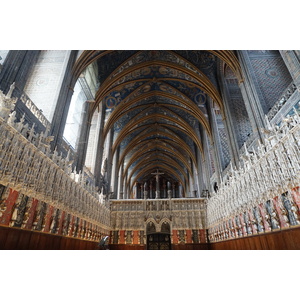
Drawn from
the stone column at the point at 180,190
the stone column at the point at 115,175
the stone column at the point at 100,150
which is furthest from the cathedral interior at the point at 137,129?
the stone column at the point at 180,190

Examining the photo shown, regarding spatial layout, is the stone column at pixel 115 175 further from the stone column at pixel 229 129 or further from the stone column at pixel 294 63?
the stone column at pixel 294 63

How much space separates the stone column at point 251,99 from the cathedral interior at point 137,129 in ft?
0.18

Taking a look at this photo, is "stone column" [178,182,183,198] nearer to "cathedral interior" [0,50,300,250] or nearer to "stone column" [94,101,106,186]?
"cathedral interior" [0,50,300,250]

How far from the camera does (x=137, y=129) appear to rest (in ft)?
76.2

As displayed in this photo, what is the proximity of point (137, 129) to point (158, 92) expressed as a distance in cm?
559

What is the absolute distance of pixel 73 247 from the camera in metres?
8.84

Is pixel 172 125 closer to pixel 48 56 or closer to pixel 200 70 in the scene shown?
pixel 200 70

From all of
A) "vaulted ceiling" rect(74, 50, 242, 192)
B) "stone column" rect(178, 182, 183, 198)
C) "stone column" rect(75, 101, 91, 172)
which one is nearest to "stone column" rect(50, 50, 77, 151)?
"vaulted ceiling" rect(74, 50, 242, 192)

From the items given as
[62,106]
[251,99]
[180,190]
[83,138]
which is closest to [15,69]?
[62,106]

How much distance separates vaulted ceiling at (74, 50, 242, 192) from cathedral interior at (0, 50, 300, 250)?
9cm

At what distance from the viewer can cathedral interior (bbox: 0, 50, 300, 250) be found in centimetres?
607

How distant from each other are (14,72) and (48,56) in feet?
16.2

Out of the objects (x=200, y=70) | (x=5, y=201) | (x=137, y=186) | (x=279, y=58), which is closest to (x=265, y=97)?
(x=279, y=58)

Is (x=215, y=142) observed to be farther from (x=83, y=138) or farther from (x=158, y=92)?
(x=83, y=138)
